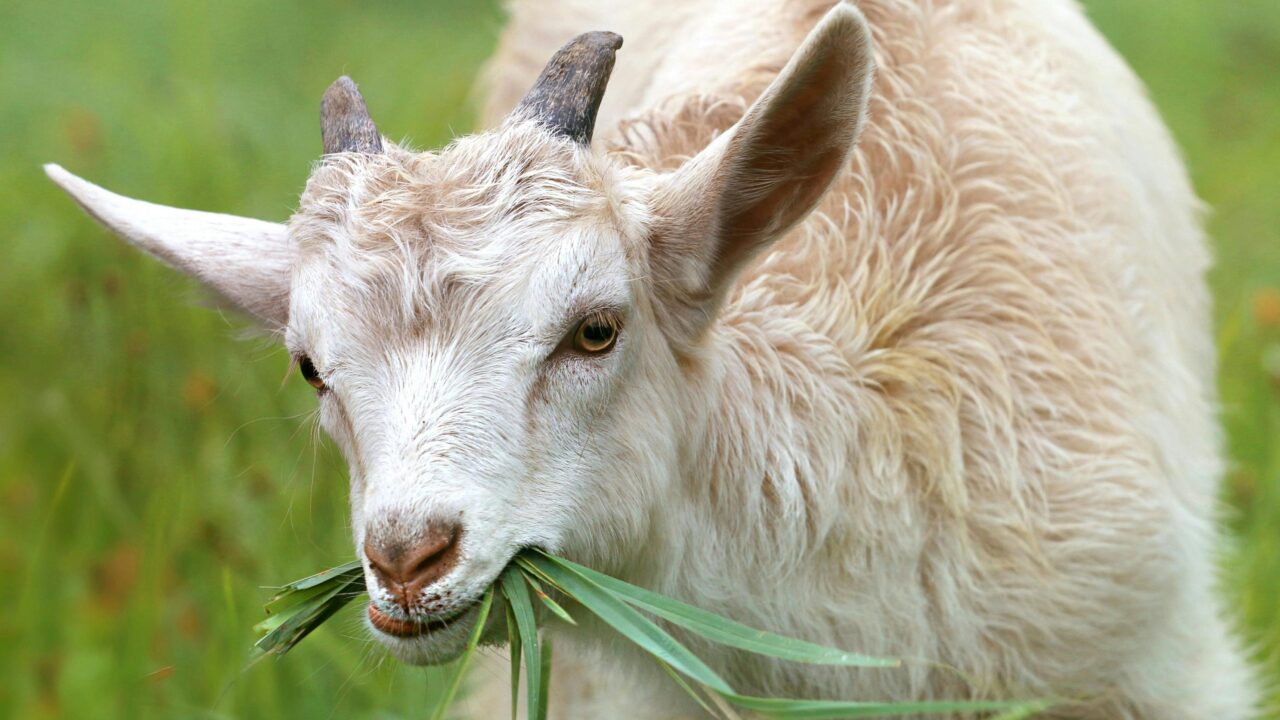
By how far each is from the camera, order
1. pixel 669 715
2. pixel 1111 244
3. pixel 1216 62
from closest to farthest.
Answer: pixel 669 715
pixel 1111 244
pixel 1216 62

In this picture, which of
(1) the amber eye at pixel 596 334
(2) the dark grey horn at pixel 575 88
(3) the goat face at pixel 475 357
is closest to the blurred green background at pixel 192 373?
(3) the goat face at pixel 475 357

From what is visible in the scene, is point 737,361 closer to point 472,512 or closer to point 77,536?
point 472,512

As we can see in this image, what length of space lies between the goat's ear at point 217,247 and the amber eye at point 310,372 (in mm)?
→ 362

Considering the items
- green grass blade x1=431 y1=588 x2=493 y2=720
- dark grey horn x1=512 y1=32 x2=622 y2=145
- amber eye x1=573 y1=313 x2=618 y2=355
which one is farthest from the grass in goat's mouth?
dark grey horn x1=512 y1=32 x2=622 y2=145

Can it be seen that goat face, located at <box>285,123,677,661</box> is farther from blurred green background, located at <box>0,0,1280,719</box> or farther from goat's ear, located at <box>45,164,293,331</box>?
blurred green background, located at <box>0,0,1280,719</box>

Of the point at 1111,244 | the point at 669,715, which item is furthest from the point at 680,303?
the point at 1111,244

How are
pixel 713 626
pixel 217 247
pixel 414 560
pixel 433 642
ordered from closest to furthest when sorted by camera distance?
1. pixel 414 560
2. pixel 433 642
3. pixel 713 626
4. pixel 217 247

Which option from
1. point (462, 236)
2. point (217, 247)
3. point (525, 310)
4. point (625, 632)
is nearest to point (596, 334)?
point (525, 310)

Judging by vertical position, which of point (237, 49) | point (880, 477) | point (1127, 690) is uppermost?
point (237, 49)

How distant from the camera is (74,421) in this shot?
6.57 meters

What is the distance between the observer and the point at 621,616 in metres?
2.95

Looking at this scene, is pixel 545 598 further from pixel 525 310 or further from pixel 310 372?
pixel 310 372

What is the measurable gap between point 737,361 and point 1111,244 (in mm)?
1255

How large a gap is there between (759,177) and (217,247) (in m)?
1.30
